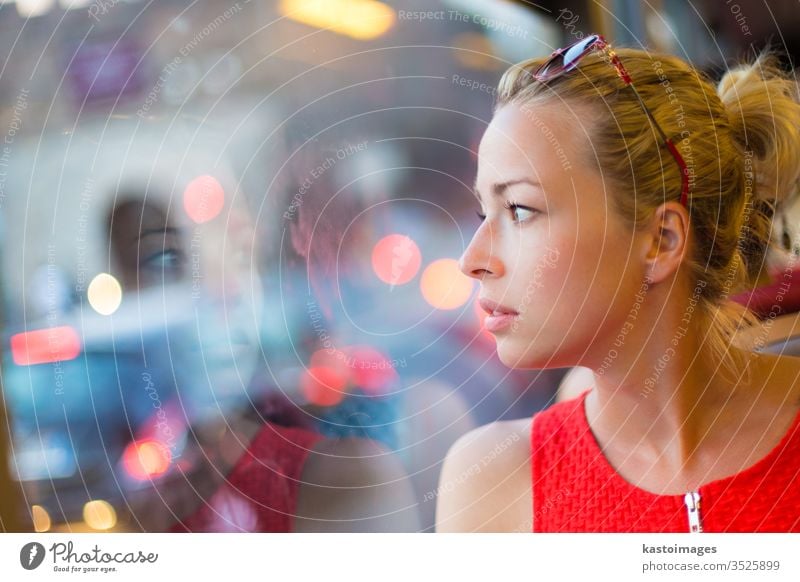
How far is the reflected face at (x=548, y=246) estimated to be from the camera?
2.34ft

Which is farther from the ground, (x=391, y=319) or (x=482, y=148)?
(x=482, y=148)

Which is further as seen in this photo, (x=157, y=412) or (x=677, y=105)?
(x=157, y=412)

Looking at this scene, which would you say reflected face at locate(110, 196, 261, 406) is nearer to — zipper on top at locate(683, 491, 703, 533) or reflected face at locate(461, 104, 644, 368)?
reflected face at locate(461, 104, 644, 368)

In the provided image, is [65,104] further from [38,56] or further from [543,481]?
[543,481]

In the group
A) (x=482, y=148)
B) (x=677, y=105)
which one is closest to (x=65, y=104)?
(x=482, y=148)

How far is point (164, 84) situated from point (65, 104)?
0.11 m

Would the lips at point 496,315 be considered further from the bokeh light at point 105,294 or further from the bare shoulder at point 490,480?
the bokeh light at point 105,294

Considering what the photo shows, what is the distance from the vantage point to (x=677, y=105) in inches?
27.7

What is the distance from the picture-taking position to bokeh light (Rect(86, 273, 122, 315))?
85 cm

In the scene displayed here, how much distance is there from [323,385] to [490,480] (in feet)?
0.57

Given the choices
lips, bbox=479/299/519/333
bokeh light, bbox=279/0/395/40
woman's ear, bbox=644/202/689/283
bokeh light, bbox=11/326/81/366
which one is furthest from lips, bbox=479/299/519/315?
bokeh light, bbox=11/326/81/366

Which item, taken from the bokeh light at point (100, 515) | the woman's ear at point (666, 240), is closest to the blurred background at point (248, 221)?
the bokeh light at point (100, 515)

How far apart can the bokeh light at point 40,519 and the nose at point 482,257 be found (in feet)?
1.59

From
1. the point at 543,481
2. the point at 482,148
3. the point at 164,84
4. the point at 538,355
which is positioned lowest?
the point at 543,481
